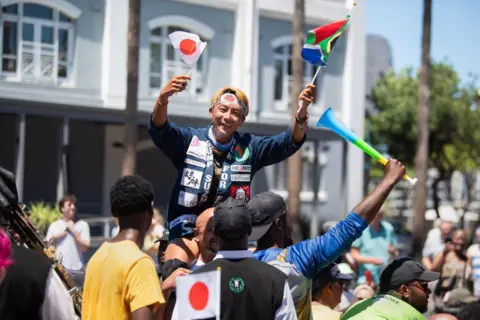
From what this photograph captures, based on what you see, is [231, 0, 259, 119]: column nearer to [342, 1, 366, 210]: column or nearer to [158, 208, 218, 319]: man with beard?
[342, 1, 366, 210]: column

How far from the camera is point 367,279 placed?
1030 cm

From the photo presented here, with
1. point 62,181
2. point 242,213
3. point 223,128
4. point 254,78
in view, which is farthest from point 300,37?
point 242,213

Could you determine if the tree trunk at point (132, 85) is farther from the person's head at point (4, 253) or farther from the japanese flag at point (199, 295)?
the person's head at point (4, 253)

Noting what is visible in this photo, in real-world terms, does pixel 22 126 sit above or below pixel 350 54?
below

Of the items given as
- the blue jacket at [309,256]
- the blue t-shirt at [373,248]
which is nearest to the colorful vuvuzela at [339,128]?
the blue jacket at [309,256]

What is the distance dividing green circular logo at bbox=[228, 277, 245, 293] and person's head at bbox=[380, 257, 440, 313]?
53.1 inches

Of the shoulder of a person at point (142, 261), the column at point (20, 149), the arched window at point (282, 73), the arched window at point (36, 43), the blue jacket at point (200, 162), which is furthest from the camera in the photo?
the arched window at point (282, 73)

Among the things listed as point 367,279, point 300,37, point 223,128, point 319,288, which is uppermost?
point 300,37

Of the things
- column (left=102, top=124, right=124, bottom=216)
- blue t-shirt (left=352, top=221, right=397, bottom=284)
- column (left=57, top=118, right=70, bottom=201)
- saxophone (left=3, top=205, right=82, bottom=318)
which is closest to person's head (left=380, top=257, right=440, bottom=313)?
saxophone (left=3, top=205, right=82, bottom=318)

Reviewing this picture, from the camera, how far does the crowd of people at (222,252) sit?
14.0 feet

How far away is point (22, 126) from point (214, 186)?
654 inches

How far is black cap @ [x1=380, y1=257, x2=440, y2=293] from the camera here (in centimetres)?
527

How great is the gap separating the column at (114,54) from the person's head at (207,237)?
19.8 meters

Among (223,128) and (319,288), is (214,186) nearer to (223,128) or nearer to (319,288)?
(223,128)
